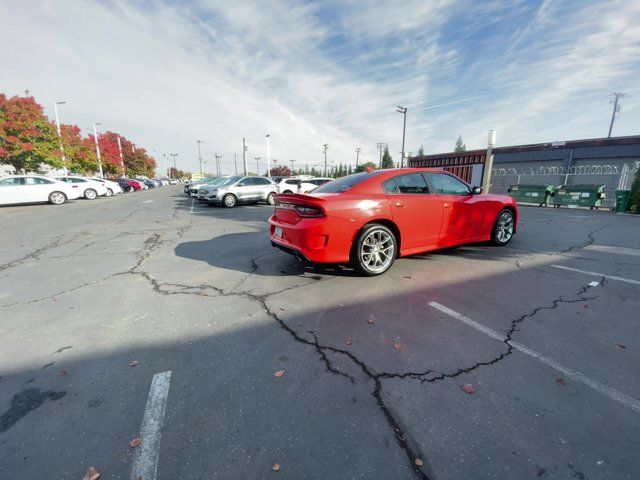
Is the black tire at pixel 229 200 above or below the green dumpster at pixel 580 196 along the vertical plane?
below

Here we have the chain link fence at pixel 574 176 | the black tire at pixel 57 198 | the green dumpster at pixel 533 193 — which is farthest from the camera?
the chain link fence at pixel 574 176

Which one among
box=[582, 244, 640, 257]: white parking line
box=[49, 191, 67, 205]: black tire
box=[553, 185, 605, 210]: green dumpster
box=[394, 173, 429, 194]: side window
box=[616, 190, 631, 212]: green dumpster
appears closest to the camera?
box=[394, 173, 429, 194]: side window

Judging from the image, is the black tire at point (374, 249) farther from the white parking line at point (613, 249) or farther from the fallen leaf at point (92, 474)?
the white parking line at point (613, 249)

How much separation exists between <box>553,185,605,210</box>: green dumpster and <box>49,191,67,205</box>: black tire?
27.3m

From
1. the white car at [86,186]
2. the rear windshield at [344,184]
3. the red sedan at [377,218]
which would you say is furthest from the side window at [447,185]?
the white car at [86,186]

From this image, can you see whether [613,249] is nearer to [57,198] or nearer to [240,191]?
[240,191]

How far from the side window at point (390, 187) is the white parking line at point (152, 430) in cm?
350

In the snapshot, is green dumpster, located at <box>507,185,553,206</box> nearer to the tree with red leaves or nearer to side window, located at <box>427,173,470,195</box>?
side window, located at <box>427,173,470,195</box>

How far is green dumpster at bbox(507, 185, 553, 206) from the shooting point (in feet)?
55.3

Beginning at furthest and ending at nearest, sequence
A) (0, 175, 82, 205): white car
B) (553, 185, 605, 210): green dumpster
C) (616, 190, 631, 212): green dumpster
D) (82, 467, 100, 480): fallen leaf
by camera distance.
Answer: (0, 175, 82, 205): white car, (553, 185, 605, 210): green dumpster, (616, 190, 631, 212): green dumpster, (82, 467, 100, 480): fallen leaf

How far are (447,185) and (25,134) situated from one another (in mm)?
27901

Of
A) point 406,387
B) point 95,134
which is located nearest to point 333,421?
point 406,387

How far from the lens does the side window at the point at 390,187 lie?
445cm

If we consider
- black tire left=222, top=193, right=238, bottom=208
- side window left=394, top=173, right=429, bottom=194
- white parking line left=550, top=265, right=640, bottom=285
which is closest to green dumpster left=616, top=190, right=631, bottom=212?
white parking line left=550, top=265, right=640, bottom=285
